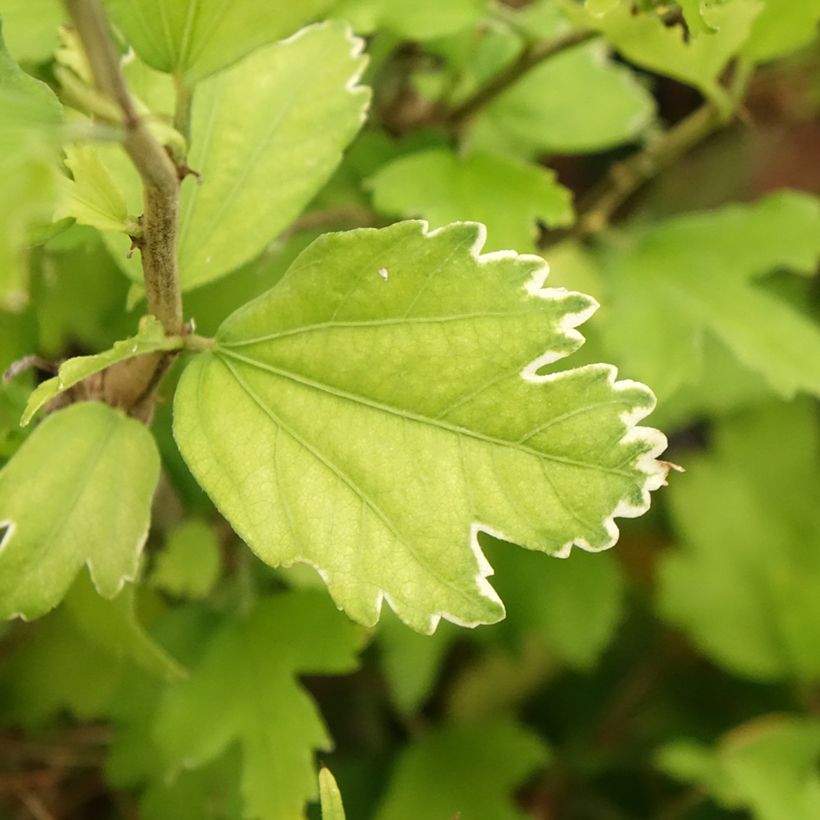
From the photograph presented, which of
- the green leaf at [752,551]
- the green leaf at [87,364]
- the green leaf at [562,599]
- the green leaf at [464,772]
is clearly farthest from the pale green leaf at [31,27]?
the green leaf at [752,551]

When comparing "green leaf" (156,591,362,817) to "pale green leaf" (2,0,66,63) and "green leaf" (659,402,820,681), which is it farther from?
"green leaf" (659,402,820,681)

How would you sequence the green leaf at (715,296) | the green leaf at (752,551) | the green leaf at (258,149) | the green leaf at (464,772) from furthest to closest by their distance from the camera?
the green leaf at (752,551)
the green leaf at (464,772)
the green leaf at (715,296)
the green leaf at (258,149)

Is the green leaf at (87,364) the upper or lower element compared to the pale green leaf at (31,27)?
lower

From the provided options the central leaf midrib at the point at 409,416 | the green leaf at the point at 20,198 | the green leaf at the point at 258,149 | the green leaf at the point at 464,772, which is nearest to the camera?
the green leaf at the point at 20,198

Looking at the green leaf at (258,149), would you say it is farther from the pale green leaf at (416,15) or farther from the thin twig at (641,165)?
the thin twig at (641,165)

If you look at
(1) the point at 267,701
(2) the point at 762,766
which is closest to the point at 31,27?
(1) the point at 267,701

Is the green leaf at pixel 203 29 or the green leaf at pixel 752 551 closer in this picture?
the green leaf at pixel 203 29

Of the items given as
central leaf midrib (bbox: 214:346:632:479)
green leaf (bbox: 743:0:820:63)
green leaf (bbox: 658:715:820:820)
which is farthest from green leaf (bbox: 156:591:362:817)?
green leaf (bbox: 743:0:820:63)
